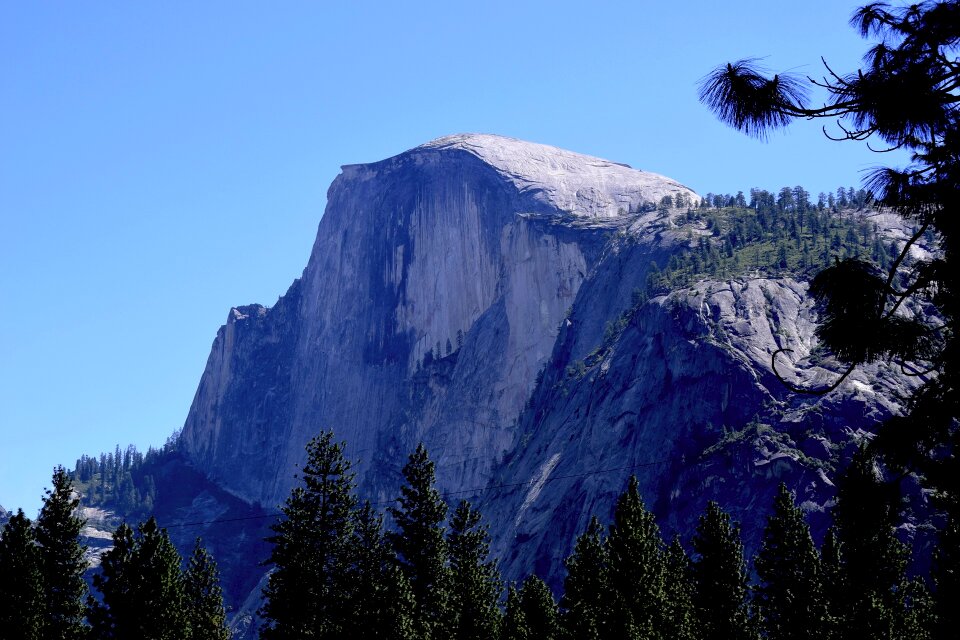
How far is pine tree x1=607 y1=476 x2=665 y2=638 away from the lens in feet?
226

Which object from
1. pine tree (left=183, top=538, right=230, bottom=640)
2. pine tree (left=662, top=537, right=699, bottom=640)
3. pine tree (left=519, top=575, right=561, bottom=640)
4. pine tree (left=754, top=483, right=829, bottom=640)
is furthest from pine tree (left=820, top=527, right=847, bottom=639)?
pine tree (left=183, top=538, right=230, bottom=640)

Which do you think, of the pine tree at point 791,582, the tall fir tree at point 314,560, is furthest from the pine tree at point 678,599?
the tall fir tree at point 314,560

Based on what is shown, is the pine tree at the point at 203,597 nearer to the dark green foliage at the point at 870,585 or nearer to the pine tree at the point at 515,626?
the pine tree at the point at 515,626

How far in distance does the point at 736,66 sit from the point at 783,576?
6203 cm

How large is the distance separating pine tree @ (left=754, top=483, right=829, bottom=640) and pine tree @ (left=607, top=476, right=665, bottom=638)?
293 inches

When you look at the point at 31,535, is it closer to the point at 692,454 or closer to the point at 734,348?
the point at 692,454

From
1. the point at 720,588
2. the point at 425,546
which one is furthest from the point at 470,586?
the point at 720,588

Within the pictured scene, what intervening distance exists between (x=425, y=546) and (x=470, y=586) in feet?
16.0

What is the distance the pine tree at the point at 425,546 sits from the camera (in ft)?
247

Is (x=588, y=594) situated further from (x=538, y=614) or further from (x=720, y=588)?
(x=720, y=588)

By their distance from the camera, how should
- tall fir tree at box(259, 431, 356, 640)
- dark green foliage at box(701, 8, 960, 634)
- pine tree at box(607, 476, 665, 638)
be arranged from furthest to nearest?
pine tree at box(607, 476, 665, 638) < tall fir tree at box(259, 431, 356, 640) < dark green foliage at box(701, 8, 960, 634)

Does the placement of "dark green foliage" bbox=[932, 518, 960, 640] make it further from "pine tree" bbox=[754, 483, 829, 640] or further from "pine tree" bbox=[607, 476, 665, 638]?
"pine tree" bbox=[607, 476, 665, 638]

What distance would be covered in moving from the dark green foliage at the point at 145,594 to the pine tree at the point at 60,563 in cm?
435

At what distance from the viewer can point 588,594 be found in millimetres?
75500
